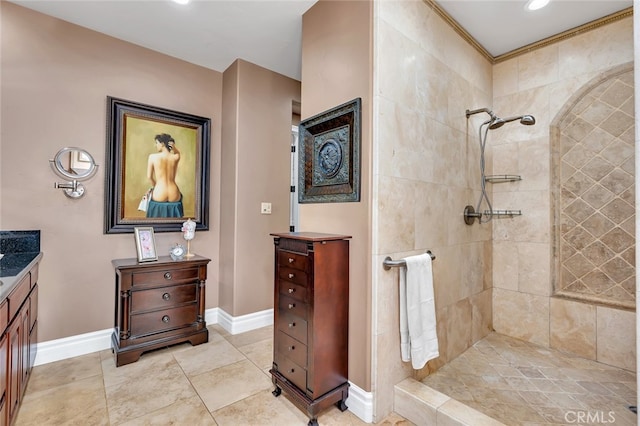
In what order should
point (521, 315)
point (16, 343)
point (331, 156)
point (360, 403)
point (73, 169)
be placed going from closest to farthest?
point (16, 343) < point (360, 403) < point (331, 156) < point (73, 169) < point (521, 315)

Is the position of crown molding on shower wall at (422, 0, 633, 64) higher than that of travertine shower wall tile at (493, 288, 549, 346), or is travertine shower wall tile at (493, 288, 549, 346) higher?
crown molding on shower wall at (422, 0, 633, 64)

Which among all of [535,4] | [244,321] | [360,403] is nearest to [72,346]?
[244,321]

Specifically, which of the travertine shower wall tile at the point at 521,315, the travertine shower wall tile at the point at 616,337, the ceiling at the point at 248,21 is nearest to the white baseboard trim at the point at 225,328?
the travertine shower wall tile at the point at 521,315

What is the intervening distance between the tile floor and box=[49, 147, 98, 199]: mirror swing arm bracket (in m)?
1.34

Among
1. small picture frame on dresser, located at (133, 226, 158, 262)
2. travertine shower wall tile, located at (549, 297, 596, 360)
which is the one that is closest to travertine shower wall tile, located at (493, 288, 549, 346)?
travertine shower wall tile, located at (549, 297, 596, 360)

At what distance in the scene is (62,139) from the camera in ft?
7.73

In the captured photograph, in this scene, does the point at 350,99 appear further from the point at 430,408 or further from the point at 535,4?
the point at 430,408

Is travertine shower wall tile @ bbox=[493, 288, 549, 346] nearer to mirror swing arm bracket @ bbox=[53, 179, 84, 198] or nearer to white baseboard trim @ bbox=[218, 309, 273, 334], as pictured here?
white baseboard trim @ bbox=[218, 309, 273, 334]

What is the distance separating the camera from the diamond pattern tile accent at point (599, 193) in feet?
7.11

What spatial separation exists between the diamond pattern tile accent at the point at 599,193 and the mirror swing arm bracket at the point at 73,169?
391cm

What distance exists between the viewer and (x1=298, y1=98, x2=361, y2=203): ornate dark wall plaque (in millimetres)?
1790

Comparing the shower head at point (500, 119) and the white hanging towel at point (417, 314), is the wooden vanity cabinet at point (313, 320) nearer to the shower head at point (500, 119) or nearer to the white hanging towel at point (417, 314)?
the white hanging towel at point (417, 314)

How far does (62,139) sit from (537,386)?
3.87 metres

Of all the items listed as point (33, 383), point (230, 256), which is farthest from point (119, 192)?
point (33, 383)
